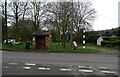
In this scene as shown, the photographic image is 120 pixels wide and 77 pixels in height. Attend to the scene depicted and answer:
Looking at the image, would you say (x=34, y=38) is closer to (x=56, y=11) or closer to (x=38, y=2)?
Answer: (x=56, y=11)

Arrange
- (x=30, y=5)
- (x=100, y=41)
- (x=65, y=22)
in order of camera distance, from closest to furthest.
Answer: (x=65, y=22), (x=30, y=5), (x=100, y=41)

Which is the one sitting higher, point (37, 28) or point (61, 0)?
point (61, 0)

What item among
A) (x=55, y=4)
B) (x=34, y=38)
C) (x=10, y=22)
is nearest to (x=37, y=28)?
(x=10, y=22)

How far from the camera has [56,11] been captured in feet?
127

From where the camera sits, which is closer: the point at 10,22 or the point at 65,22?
the point at 65,22

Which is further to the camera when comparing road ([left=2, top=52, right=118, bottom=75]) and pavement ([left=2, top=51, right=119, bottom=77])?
road ([left=2, top=52, right=118, bottom=75])

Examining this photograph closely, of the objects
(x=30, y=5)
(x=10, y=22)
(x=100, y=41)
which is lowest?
(x=100, y=41)

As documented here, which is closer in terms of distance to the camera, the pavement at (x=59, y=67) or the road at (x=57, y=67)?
the pavement at (x=59, y=67)

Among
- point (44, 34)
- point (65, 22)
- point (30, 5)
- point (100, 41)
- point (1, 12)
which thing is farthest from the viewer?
point (100, 41)

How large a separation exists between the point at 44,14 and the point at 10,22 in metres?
6.24

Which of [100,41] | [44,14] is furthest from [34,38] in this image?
[100,41]

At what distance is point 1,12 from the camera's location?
143 feet

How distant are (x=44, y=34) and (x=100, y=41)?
63.7 feet

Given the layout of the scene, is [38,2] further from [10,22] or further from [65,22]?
[65,22]
